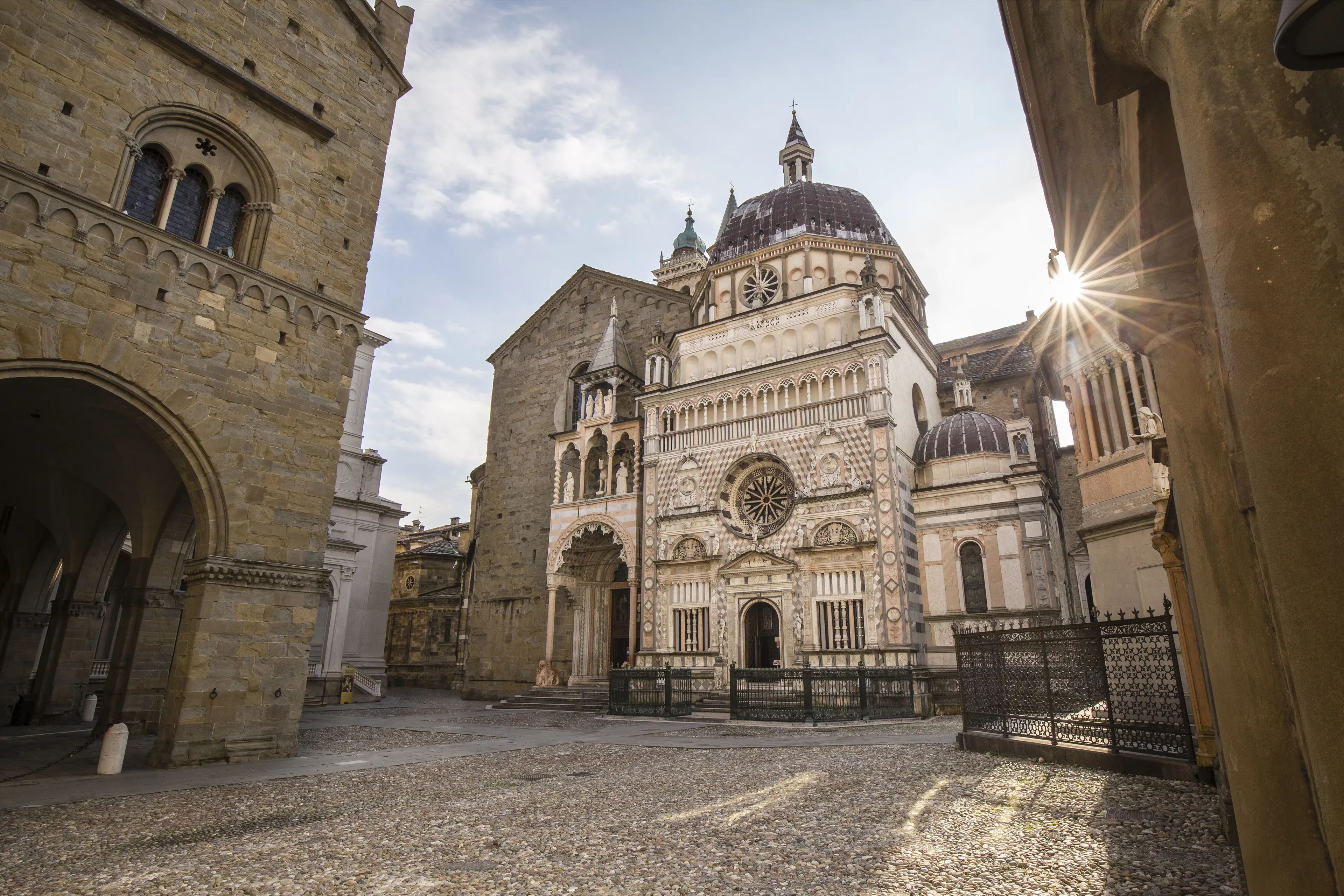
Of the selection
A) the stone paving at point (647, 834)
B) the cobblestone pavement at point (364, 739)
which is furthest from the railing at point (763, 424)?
the stone paving at point (647, 834)

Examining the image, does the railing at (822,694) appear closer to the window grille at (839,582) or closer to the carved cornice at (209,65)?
the window grille at (839,582)

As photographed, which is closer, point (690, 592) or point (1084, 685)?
point (1084, 685)

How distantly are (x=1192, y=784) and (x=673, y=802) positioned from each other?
17.6ft

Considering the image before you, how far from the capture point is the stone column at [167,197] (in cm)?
1059

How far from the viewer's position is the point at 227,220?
451 inches

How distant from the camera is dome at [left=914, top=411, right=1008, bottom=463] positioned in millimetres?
22594

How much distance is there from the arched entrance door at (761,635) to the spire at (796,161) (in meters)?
19.7

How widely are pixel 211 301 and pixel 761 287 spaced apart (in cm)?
1962

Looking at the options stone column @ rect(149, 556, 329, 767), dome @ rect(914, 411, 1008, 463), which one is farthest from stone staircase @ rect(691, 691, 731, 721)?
stone column @ rect(149, 556, 329, 767)

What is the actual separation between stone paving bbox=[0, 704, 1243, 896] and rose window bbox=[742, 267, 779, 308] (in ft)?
64.2

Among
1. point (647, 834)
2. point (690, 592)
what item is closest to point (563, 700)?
point (690, 592)

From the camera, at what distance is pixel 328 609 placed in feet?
74.0

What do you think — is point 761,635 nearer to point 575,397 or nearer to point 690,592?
point 690,592

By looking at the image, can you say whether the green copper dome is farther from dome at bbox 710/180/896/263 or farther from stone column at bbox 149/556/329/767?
stone column at bbox 149/556/329/767
